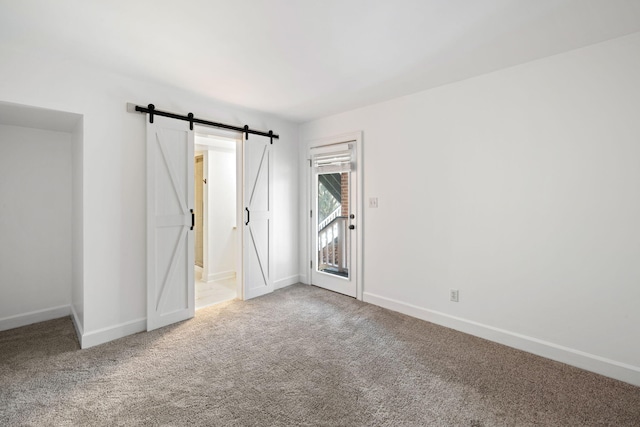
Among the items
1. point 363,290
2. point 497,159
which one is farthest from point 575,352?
point 363,290

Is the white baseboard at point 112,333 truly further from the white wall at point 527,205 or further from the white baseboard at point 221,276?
the white wall at point 527,205

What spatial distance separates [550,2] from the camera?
5.94 ft

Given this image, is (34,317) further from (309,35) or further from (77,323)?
(309,35)

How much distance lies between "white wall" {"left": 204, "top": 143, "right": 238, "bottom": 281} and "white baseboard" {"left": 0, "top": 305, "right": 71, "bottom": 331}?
6.16ft

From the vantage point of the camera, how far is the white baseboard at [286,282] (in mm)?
4406

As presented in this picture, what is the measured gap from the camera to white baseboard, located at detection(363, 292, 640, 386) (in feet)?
7.17

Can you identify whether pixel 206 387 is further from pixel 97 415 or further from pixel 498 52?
pixel 498 52

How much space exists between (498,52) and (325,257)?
3.25 metres

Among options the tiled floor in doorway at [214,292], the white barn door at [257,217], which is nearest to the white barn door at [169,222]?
the tiled floor in doorway at [214,292]

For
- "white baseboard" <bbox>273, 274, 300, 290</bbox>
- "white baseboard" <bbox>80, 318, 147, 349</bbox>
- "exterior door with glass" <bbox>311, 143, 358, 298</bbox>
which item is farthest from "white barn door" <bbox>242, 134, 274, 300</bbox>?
"white baseboard" <bbox>80, 318, 147, 349</bbox>

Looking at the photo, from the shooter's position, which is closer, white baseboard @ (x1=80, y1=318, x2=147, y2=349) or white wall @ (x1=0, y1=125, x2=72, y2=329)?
white baseboard @ (x1=80, y1=318, x2=147, y2=349)

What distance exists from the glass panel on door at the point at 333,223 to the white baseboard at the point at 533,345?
3.35 ft

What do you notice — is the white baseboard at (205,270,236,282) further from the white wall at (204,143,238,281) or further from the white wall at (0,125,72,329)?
the white wall at (0,125,72,329)

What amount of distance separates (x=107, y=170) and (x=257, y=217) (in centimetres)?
182
